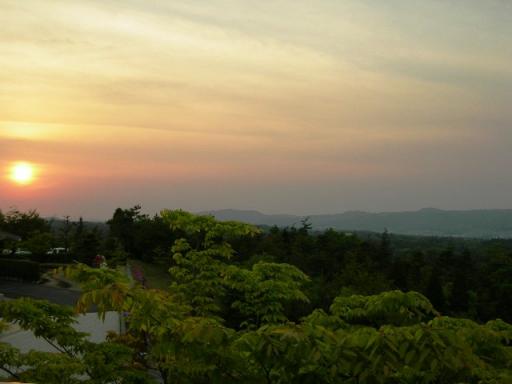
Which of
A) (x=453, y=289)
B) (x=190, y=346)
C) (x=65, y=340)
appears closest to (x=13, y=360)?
(x=65, y=340)

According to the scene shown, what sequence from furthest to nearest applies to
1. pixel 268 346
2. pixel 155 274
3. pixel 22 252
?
pixel 22 252 < pixel 155 274 < pixel 268 346

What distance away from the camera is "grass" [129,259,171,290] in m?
30.0

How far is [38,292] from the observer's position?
2798cm

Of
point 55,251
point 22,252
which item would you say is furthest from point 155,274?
point 22,252

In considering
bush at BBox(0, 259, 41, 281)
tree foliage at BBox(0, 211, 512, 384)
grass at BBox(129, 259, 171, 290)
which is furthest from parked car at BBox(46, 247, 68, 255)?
tree foliage at BBox(0, 211, 512, 384)

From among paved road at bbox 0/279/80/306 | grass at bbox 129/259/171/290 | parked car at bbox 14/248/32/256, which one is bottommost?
paved road at bbox 0/279/80/306

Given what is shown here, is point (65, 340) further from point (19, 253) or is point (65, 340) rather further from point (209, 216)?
point (19, 253)

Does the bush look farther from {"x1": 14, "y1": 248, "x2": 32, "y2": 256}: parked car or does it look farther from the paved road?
{"x1": 14, "y1": 248, "x2": 32, "y2": 256}: parked car

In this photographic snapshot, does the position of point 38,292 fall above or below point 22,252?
below

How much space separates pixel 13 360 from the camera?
187 inches

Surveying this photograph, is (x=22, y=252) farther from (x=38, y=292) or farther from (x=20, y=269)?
(x=38, y=292)

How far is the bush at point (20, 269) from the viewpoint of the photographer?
32.2 m

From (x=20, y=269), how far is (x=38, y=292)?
5.35 meters

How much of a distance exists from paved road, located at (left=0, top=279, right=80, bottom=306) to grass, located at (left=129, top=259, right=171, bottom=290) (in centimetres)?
434
